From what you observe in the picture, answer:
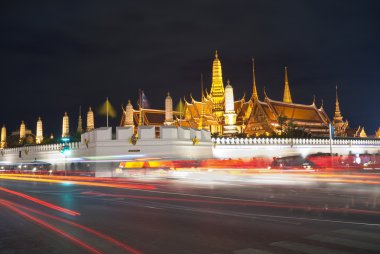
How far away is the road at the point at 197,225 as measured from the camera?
7.27 meters

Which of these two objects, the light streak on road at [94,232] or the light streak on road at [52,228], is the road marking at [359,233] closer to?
the light streak on road at [94,232]

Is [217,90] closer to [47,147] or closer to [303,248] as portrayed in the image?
[47,147]

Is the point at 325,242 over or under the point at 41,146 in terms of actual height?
under

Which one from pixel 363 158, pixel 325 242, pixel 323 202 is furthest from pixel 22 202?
pixel 363 158

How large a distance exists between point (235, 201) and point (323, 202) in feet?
8.96

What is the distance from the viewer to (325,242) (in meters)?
7.36

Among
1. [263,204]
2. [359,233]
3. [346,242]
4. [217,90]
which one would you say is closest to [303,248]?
[346,242]

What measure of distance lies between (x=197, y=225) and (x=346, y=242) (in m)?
3.25

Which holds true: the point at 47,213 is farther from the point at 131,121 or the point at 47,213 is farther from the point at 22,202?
the point at 131,121

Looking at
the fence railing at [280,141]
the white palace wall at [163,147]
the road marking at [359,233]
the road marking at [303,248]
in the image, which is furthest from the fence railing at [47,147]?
the road marking at [303,248]

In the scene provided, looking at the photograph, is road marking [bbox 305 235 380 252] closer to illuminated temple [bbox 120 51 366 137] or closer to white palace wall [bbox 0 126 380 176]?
white palace wall [bbox 0 126 380 176]

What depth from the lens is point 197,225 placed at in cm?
934

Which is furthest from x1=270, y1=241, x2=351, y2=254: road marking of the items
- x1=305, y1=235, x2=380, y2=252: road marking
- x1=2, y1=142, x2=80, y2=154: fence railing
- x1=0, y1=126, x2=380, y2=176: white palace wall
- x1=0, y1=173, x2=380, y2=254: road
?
x1=2, y1=142, x2=80, y2=154: fence railing

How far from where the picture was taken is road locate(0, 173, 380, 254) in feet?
23.9
